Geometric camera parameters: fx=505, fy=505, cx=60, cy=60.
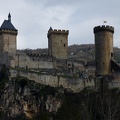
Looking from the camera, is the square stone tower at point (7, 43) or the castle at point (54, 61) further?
the square stone tower at point (7, 43)

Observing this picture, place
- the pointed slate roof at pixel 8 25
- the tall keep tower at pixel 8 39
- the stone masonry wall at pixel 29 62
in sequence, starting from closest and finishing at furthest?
the stone masonry wall at pixel 29 62 → the tall keep tower at pixel 8 39 → the pointed slate roof at pixel 8 25

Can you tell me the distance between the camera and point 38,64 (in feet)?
244

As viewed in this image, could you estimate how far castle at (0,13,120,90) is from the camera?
230 ft

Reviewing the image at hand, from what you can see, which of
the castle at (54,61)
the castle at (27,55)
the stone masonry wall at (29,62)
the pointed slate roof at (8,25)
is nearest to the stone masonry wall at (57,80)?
the castle at (54,61)

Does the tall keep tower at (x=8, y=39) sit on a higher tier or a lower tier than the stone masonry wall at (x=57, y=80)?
higher

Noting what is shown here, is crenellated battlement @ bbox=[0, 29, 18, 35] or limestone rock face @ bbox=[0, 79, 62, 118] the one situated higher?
crenellated battlement @ bbox=[0, 29, 18, 35]

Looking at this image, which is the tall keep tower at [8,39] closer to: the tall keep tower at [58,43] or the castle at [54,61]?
the castle at [54,61]

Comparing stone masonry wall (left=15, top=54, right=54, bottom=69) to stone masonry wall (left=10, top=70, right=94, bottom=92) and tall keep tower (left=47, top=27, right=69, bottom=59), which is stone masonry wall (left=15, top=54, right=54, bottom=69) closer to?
tall keep tower (left=47, top=27, right=69, bottom=59)

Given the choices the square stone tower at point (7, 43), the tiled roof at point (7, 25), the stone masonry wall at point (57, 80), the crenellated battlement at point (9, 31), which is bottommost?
the stone masonry wall at point (57, 80)

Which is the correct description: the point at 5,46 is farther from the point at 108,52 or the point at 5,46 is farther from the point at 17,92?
the point at 108,52

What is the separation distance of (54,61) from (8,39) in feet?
25.0

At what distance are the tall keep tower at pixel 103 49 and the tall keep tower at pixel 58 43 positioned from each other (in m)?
5.82

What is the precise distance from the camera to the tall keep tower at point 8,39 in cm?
7488

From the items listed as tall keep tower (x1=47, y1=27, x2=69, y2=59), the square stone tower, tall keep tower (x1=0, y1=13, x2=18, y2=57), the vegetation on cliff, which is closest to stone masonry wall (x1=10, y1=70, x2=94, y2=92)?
the vegetation on cliff
